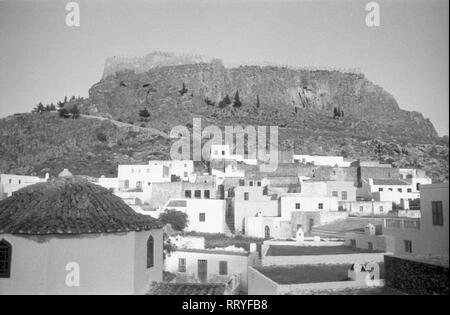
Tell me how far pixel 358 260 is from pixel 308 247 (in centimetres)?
238

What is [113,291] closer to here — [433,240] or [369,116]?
[433,240]

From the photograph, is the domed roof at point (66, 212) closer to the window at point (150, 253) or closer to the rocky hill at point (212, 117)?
the window at point (150, 253)

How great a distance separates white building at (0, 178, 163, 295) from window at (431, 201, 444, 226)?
645 cm

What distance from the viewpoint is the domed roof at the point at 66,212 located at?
7168 millimetres

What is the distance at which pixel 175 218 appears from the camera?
63.8ft

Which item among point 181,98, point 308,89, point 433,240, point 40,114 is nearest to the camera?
point 433,240

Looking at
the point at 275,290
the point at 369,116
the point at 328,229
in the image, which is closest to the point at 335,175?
the point at 328,229

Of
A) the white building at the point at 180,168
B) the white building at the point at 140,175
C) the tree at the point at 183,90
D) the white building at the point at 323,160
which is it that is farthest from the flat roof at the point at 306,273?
the tree at the point at 183,90

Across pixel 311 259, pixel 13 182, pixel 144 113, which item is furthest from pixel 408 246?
pixel 144 113

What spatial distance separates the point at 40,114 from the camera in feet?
155

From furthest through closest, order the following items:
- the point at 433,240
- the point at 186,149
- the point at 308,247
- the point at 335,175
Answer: the point at 186,149 → the point at 335,175 → the point at 308,247 → the point at 433,240

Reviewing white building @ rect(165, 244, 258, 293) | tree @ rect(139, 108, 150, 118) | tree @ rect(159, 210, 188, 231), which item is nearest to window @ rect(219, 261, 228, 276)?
white building @ rect(165, 244, 258, 293)

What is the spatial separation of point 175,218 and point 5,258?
12.4m

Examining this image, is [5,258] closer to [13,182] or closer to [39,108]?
[13,182]
